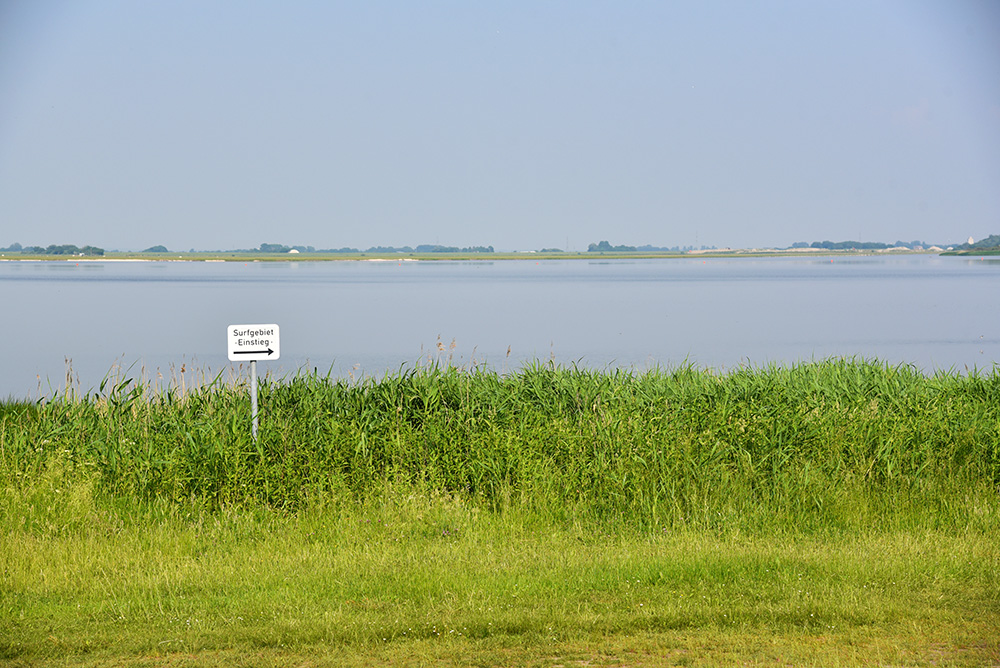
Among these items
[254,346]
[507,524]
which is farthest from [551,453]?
[254,346]

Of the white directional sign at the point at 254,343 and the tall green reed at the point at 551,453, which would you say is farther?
the white directional sign at the point at 254,343

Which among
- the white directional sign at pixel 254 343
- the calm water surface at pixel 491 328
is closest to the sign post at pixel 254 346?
the white directional sign at pixel 254 343

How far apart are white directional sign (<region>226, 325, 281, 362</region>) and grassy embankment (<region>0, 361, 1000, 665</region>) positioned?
86 cm

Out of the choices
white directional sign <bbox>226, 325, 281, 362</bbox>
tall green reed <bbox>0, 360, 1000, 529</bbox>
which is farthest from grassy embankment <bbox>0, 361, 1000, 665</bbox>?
white directional sign <bbox>226, 325, 281, 362</bbox>

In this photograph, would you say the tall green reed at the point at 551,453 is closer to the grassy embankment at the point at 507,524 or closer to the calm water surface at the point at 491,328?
the grassy embankment at the point at 507,524

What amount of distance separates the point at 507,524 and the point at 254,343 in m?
3.26

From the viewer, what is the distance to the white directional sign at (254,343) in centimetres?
1006

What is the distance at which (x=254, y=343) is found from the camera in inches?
400

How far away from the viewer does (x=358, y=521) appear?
8820 mm

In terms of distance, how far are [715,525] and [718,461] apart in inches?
46.6

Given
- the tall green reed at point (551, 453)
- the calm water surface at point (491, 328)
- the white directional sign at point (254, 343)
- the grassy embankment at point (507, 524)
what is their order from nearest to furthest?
the grassy embankment at point (507, 524) < the tall green reed at point (551, 453) < the white directional sign at point (254, 343) < the calm water surface at point (491, 328)

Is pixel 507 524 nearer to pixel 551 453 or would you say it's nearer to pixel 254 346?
pixel 551 453

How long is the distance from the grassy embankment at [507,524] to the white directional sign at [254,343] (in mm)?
856

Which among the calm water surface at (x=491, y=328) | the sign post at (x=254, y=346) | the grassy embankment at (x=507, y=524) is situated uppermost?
the sign post at (x=254, y=346)
